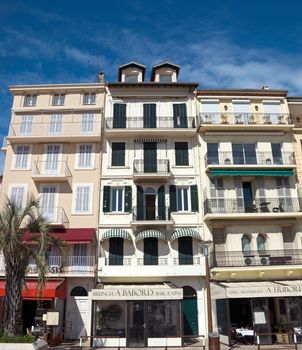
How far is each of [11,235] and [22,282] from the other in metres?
2.35

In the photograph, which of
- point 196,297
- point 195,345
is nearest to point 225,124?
point 196,297

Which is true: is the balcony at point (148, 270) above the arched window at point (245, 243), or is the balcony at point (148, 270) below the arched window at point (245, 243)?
below

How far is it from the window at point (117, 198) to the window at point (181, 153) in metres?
4.79

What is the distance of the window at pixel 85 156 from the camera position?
87.8 feet

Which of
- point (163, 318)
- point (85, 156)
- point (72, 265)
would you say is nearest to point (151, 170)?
point (85, 156)

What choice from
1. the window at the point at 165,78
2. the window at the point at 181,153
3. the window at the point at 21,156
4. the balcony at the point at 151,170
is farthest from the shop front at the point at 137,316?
the window at the point at 165,78

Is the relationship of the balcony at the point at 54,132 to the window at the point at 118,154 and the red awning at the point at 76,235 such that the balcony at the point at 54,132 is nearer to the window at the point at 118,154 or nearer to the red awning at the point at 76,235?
the window at the point at 118,154

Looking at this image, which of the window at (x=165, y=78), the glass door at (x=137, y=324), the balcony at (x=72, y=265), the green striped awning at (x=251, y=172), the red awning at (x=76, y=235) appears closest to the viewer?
the glass door at (x=137, y=324)

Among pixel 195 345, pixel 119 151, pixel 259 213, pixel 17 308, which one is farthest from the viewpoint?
pixel 119 151

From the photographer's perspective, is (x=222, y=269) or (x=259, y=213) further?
(x=259, y=213)

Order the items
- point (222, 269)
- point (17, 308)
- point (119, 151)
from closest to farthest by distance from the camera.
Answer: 1. point (17, 308)
2. point (222, 269)
3. point (119, 151)

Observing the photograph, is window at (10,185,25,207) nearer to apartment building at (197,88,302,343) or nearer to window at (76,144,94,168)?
window at (76,144,94,168)

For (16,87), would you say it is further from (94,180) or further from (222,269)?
(222,269)

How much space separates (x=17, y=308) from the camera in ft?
49.4
